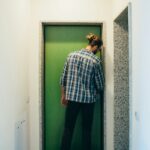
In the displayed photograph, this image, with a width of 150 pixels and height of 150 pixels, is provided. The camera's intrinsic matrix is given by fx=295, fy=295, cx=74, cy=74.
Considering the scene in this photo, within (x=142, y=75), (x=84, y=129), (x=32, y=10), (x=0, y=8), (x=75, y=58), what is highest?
(x=32, y=10)

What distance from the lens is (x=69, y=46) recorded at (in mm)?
3857

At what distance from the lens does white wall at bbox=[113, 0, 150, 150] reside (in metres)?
2.14

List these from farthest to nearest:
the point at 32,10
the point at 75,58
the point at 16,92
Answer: the point at 32,10
the point at 75,58
the point at 16,92

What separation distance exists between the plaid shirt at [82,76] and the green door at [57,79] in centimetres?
40

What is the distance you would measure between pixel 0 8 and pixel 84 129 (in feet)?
6.12

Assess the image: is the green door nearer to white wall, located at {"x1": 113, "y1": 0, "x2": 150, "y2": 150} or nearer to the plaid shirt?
the plaid shirt

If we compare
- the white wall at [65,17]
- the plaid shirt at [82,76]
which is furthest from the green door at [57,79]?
the plaid shirt at [82,76]

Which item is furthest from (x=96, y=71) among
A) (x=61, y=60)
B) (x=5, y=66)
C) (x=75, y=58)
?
(x=5, y=66)

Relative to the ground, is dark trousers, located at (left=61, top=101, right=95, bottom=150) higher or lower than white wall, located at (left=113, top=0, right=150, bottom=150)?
lower

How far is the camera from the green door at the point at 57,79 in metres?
3.86

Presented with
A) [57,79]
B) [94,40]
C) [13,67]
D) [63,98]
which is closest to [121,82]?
[94,40]

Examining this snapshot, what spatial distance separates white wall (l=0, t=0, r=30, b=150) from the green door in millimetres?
420

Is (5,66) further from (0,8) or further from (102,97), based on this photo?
(102,97)

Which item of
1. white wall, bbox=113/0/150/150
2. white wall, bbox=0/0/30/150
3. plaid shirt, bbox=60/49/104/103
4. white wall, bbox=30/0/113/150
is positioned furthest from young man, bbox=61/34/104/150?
white wall, bbox=113/0/150/150
